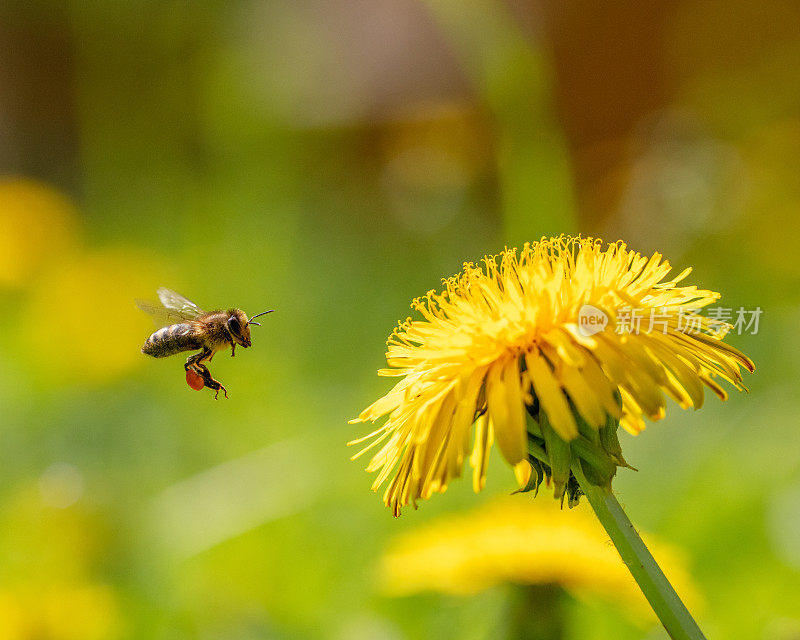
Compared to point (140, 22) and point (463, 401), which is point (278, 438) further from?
point (140, 22)

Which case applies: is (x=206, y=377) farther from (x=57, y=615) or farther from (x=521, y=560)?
(x=57, y=615)

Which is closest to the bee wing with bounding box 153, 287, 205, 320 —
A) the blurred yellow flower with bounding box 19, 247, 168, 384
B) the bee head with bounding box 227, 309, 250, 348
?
the bee head with bounding box 227, 309, 250, 348

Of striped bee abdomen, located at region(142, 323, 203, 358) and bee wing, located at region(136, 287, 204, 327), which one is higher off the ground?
bee wing, located at region(136, 287, 204, 327)

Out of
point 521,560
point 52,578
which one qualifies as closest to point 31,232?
point 52,578

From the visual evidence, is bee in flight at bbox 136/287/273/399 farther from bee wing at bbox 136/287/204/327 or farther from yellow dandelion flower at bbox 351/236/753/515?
yellow dandelion flower at bbox 351/236/753/515

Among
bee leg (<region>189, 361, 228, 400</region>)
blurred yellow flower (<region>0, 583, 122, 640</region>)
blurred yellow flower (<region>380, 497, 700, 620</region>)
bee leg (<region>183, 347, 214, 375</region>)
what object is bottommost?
blurred yellow flower (<region>0, 583, 122, 640</region>)

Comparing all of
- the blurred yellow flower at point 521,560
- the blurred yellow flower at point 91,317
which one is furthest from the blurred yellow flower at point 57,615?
the blurred yellow flower at point 91,317

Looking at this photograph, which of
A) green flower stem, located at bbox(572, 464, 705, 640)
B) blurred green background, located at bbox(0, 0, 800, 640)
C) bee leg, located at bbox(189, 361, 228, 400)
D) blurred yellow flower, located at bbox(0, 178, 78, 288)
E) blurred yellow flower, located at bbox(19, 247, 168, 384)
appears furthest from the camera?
blurred yellow flower, located at bbox(0, 178, 78, 288)
